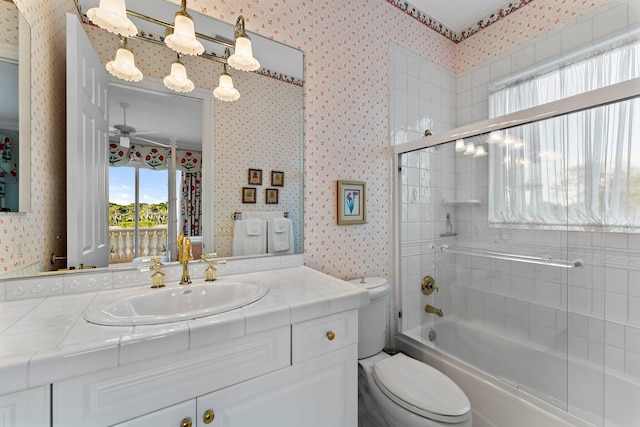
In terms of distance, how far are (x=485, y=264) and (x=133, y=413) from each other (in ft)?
6.34

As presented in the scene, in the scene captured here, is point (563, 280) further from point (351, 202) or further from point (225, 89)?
point (225, 89)

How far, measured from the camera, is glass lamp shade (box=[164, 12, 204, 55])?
3.67ft

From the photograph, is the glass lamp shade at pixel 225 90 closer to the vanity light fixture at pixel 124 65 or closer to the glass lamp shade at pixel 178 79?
the glass lamp shade at pixel 178 79

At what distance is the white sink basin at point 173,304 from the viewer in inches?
30.5

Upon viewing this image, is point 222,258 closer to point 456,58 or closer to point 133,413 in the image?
point 133,413

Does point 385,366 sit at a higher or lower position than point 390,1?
lower

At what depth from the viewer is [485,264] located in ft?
5.98

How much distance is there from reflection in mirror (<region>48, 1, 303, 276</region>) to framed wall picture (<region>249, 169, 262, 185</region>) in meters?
0.02

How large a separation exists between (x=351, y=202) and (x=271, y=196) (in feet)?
1.74

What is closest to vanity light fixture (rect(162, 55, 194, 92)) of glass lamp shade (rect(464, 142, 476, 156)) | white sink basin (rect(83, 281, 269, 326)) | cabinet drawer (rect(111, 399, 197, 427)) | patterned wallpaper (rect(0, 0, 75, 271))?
patterned wallpaper (rect(0, 0, 75, 271))

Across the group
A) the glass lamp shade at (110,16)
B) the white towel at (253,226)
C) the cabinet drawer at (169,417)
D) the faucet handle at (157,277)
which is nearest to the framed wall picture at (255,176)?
the white towel at (253,226)

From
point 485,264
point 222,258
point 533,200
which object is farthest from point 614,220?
point 222,258

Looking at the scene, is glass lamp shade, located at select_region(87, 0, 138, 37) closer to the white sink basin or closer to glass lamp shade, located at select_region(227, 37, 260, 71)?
glass lamp shade, located at select_region(227, 37, 260, 71)

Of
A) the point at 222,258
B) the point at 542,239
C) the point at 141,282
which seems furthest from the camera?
the point at 542,239
